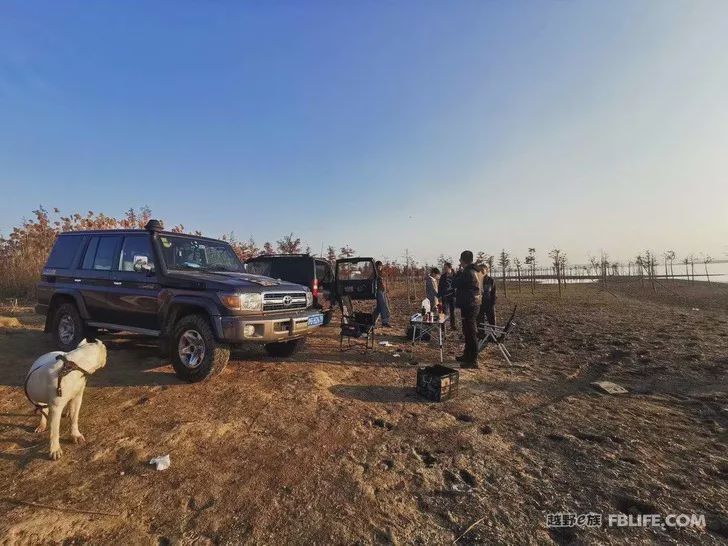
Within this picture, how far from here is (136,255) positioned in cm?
551

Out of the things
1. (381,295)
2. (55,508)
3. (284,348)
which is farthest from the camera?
(381,295)

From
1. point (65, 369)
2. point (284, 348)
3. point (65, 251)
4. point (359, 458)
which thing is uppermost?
point (65, 251)

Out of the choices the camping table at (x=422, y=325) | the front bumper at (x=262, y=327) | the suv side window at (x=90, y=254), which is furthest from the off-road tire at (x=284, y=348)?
the suv side window at (x=90, y=254)

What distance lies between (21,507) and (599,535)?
3.76 m

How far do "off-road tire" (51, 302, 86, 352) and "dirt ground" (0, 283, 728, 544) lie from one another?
42cm

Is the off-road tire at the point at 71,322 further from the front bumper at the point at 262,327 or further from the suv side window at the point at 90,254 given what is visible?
the front bumper at the point at 262,327

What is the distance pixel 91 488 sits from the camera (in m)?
2.71

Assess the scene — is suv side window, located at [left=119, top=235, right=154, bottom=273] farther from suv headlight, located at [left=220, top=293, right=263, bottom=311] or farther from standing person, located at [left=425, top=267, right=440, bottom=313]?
standing person, located at [left=425, top=267, right=440, bottom=313]

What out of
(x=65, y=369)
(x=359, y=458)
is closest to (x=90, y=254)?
(x=65, y=369)

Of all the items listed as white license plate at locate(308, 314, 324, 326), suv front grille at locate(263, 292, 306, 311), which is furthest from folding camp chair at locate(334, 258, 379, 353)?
suv front grille at locate(263, 292, 306, 311)

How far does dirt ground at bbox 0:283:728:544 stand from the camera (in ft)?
7.77

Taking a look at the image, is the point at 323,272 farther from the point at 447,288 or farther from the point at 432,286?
the point at 447,288

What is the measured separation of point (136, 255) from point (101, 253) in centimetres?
90

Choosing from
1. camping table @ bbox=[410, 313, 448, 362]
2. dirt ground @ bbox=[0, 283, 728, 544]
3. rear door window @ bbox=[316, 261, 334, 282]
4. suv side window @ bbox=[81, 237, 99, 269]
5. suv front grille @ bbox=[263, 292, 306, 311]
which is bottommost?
dirt ground @ bbox=[0, 283, 728, 544]
